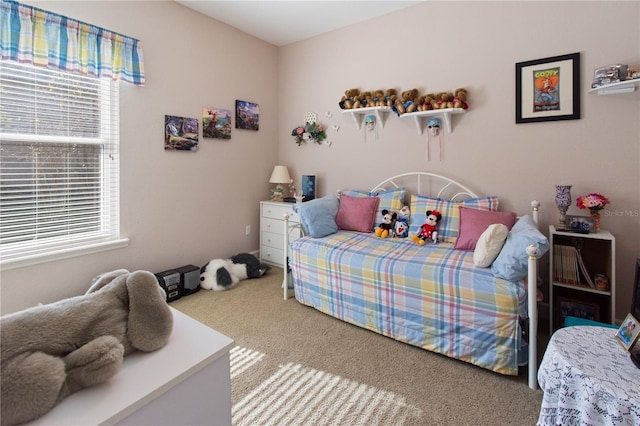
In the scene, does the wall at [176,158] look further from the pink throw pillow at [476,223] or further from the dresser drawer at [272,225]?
the pink throw pillow at [476,223]

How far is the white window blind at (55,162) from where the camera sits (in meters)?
2.21

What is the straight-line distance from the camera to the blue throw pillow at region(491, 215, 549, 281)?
1.73m

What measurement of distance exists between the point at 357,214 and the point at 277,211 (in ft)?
3.47

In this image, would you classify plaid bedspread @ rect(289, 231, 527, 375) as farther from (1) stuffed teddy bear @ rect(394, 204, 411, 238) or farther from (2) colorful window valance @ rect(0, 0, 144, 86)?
(2) colorful window valance @ rect(0, 0, 144, 86)

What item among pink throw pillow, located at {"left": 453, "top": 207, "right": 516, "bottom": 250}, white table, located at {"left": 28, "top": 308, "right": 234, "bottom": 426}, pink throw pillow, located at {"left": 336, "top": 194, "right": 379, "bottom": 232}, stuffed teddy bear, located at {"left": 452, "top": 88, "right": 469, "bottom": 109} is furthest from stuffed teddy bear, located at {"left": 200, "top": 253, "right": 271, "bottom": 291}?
stuffed teddy bear, located at {"left": 452, "top": 88, "right": 469, "bottom": 109}

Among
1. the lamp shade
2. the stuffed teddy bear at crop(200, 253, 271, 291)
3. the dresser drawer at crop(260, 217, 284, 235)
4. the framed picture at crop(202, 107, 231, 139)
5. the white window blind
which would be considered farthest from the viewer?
the lamp shade

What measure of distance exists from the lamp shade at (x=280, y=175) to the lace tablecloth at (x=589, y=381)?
3.06 metres

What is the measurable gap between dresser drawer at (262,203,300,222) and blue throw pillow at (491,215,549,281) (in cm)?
212

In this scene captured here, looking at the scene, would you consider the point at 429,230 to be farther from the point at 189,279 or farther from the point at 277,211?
the point at 189,279

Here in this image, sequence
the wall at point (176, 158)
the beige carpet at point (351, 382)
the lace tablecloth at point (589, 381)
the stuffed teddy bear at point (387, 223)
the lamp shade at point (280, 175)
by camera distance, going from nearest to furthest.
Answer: the lace tablecloth at point (589, 381) < the beige carpet at point (351, 382) < the wall at point (176, 158) < the stuffed teddy bear at point (387, 223) < the lamp shade at point (280, 175)

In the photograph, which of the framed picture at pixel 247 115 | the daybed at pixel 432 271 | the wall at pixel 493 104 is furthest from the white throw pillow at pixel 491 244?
the framed picture at pixel 247 115

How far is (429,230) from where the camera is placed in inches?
106

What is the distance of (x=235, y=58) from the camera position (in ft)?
11.7

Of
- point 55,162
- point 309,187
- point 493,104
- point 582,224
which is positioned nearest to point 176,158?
point 55,162
